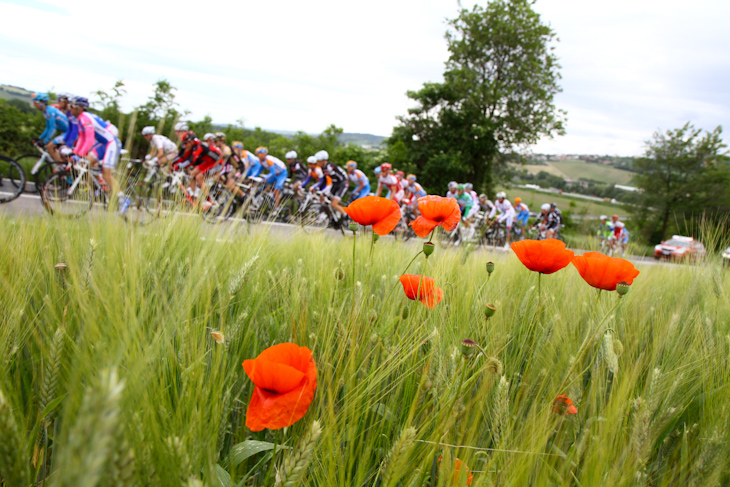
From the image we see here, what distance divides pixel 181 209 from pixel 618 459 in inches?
74.1

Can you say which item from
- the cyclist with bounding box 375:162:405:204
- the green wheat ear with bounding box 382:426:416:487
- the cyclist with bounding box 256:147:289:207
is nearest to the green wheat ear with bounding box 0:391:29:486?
the green wheat ear with bounding box 382:426:416:487

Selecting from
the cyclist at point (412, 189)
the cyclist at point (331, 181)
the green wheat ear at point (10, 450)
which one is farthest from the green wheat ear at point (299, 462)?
the cyclist at point (412, 189)

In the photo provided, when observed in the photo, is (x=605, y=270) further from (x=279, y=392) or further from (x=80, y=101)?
(x=80, y=101)

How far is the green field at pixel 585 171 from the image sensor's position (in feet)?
300

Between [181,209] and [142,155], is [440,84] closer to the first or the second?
[142,155]

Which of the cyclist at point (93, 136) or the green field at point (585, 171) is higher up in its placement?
the green field at point (585, 171)

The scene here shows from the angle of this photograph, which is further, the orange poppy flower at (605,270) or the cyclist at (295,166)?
the cyclist at (295,166)

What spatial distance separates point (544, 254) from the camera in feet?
3.31

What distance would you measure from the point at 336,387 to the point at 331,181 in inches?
390

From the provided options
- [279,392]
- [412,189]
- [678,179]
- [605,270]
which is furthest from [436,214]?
[678,179]

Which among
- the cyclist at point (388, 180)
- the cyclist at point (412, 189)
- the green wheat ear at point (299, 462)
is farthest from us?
the cyclist at point (412, 189)

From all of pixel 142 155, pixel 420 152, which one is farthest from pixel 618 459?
pixel 420 152

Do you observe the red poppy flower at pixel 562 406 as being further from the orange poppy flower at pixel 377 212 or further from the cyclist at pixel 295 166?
the cyclist at pixel 295 166

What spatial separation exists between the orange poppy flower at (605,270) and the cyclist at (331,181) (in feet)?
30.3
